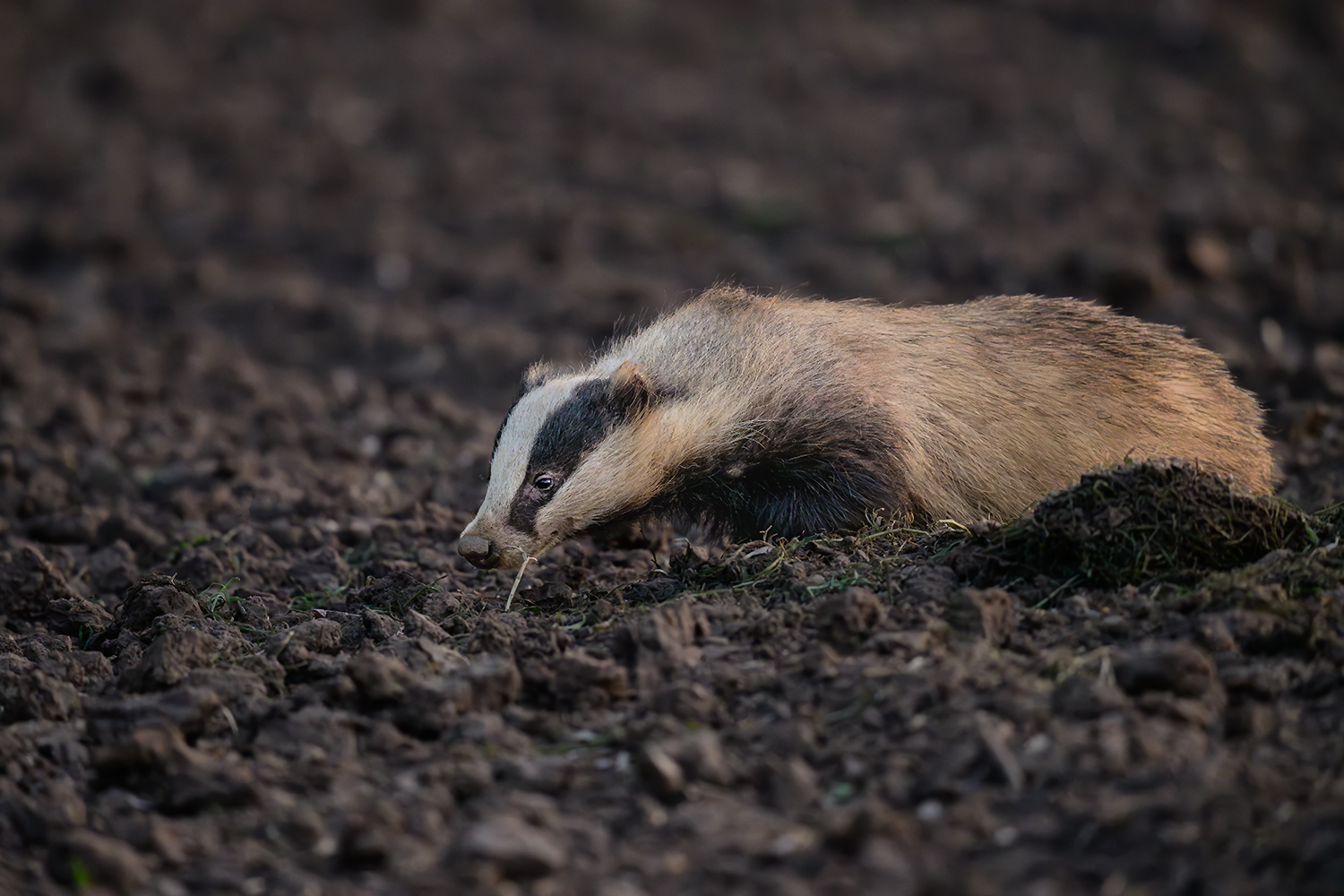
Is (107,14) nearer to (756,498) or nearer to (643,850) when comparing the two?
(756,498)

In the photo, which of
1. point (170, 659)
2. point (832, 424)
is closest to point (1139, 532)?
point (832, 424)

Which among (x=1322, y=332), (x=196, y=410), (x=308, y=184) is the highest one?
(x=308, y=184)

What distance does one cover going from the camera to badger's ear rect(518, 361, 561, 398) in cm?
607

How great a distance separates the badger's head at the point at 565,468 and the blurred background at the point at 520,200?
4.35ft

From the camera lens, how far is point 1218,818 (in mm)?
2969

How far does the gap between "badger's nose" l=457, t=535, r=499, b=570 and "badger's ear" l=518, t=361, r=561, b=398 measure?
831mm

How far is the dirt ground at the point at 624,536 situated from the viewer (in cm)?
321

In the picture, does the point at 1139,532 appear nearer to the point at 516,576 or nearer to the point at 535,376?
the point at 516,576

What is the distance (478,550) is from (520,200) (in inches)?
303

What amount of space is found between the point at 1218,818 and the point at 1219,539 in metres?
1.74

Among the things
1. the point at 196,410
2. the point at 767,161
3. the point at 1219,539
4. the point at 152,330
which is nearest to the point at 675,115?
the point at 767,161

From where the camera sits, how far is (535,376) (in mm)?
6133

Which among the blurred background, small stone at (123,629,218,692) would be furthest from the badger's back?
small stone at (123,629,218,692)

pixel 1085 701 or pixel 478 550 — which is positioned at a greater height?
pixel 1085 701
